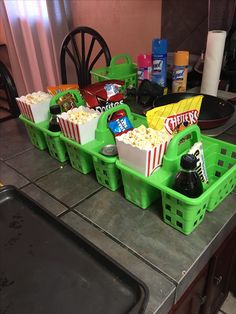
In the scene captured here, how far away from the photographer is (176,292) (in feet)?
1.65

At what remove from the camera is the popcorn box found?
563 millimetres

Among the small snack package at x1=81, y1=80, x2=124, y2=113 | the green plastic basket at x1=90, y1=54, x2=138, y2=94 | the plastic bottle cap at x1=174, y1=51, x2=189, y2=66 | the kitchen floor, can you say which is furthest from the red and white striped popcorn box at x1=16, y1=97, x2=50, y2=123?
the kitchen floor

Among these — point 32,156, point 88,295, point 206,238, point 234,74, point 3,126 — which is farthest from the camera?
point 234,74

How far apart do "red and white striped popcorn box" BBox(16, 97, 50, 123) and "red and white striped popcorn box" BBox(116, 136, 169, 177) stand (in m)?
0.36

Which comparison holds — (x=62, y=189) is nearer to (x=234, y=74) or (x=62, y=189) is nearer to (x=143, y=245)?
(x=143, y=245)

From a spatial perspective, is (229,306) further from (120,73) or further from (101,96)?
(120,73)

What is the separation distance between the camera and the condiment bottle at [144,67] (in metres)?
1.19

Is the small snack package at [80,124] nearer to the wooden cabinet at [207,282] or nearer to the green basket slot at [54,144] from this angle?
the green basket slot at [54,144]

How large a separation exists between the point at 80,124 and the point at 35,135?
0.29 m

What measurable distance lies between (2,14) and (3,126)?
148 centimetres

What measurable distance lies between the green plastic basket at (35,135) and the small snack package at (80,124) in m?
0.18

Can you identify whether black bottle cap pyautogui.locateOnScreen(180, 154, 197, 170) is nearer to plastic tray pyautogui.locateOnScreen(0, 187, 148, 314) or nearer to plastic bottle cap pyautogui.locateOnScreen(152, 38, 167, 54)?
plastic tray pyautogui.locateOnScreen(0, 187, 148, 314)

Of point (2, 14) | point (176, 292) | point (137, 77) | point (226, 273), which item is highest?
point (2, 14)

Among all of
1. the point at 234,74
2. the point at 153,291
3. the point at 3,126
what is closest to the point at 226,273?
the point at 153,291
